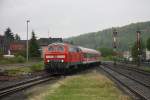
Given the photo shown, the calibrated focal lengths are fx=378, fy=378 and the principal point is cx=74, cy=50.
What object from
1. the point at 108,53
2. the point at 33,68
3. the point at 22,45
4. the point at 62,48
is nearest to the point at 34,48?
the point at 33,68

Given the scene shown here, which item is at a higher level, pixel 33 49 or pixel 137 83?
pixel 33 49

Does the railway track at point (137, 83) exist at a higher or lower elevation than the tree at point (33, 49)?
lower

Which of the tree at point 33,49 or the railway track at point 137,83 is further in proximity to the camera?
the tree at point 33,49

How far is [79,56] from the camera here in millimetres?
41844

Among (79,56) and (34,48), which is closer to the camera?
(79,56)

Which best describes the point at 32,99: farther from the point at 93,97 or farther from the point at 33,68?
the point at 33,68

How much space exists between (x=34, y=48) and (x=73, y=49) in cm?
5614

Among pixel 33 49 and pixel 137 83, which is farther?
pixel 33 49

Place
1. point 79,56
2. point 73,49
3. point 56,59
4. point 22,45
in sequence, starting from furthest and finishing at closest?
point 22,45
point 79,56
point 73,49
point 56,59

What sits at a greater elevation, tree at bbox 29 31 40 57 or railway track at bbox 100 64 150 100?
tree at bbox 29 31 40 57

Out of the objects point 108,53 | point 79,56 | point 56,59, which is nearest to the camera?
point 56,59

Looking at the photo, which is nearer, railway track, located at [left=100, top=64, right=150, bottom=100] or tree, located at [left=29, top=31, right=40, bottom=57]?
railway track, located at [left=100, top=64, right=150, bottom=100]

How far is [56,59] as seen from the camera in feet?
115

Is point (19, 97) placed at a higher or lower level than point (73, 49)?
lower
